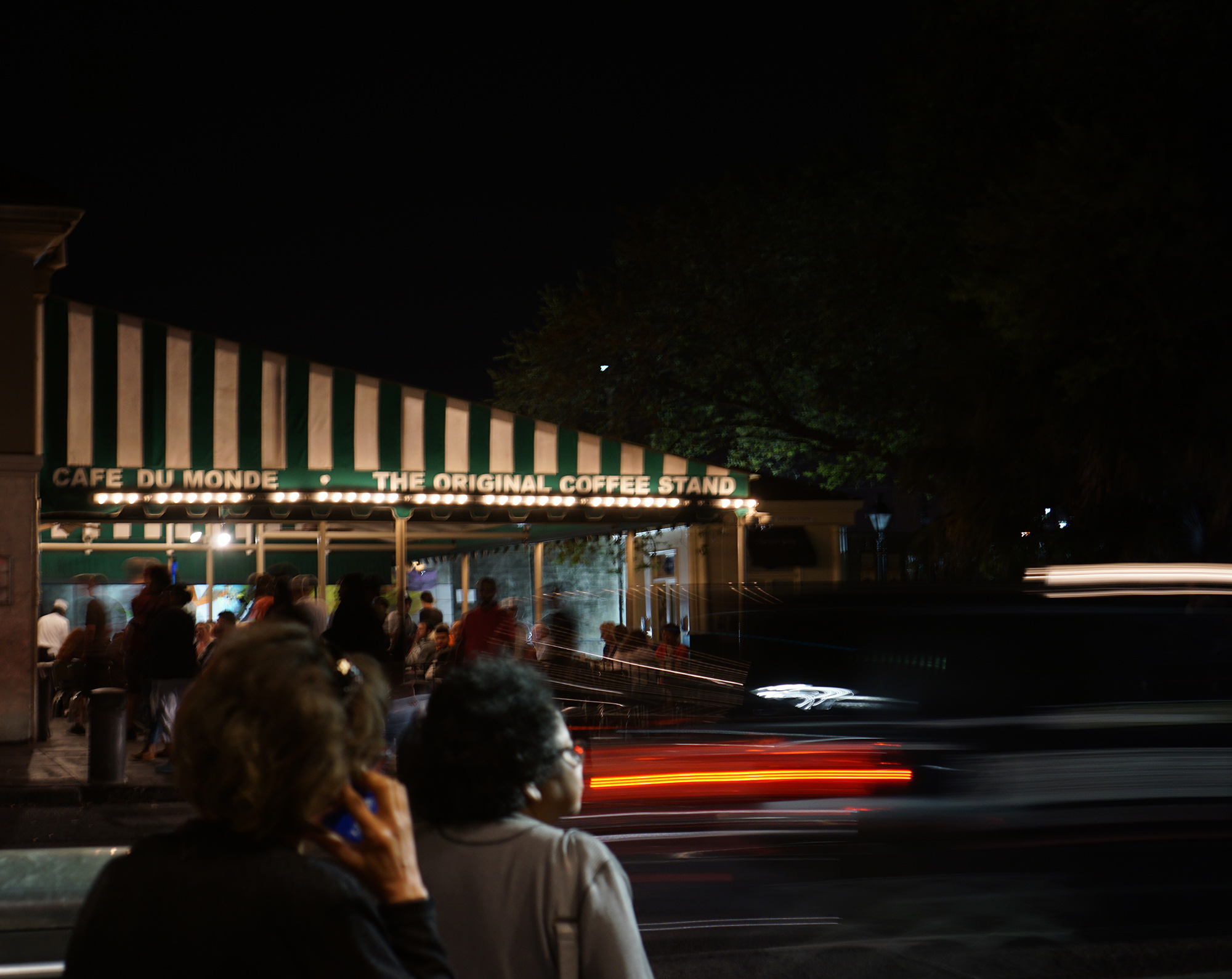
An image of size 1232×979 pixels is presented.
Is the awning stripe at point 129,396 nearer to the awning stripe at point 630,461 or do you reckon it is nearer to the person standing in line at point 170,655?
the person standing in line at point 170,655

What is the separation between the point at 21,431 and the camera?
568 inches

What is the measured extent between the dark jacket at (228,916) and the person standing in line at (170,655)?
1087 cm

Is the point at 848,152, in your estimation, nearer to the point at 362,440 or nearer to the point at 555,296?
the point at 555,296

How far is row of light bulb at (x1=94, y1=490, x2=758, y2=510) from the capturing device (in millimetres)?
15195

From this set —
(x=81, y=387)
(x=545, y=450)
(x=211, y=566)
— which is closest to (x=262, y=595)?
(x=81, y=387)

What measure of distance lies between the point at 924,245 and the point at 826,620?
1878cm

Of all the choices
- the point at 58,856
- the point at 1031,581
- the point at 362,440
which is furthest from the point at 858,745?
the point at 362,440

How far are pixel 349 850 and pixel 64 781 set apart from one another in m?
10.6

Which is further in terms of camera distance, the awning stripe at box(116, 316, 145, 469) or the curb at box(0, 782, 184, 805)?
the awning stripe at box(116, 316, 145, 469)

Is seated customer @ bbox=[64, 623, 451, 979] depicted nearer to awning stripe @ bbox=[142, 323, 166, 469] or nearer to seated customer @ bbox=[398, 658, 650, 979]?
seated customer @ bbox=[398, 658, 650, 979]

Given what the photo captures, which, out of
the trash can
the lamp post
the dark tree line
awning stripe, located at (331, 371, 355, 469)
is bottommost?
the trash can


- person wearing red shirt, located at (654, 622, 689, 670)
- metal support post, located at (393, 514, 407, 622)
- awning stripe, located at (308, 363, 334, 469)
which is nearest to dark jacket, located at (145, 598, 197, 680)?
metal support post, located at (393, 514, 407, 622)

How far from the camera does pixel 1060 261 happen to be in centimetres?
1634

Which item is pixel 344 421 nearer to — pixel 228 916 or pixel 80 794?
pixel 80 794
